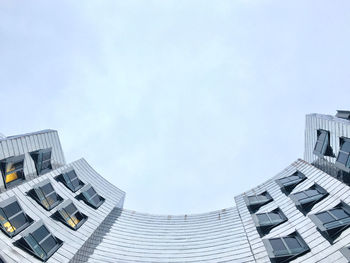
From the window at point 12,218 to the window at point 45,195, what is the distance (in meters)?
2.24

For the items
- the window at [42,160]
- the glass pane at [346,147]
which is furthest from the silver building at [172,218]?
the window at [42,160]

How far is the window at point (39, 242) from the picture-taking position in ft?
51.1

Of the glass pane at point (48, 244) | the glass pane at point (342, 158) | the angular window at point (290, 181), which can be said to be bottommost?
the glass pane at point (48, 244)

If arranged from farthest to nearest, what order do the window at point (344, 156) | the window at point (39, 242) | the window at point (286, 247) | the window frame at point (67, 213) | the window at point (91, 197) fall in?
the window at point (91, 197) → the window frame at point (67, 213) → the window at point (344, 156) → the window at point (286, 247) → the window at point (39, 242)

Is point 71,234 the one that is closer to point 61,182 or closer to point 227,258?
point 61,182

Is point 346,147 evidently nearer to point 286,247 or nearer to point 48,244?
point 286,247

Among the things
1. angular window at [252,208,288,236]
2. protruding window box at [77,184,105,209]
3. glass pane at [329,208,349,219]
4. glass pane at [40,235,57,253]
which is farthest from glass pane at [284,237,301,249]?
protruding window box at [77,184,105,209]

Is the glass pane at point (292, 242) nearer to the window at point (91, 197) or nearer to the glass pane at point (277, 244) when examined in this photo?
the glass pane at point (277, 244)

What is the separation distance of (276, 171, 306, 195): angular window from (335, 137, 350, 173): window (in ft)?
16.2

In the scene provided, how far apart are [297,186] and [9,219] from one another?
86.1 ft

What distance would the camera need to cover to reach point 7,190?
17.8m

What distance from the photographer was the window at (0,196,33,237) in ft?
51.5

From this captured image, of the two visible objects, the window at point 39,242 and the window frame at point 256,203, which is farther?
the window frame at point 256,203

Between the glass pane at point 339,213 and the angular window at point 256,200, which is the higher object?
the glass pane at point 339,213
